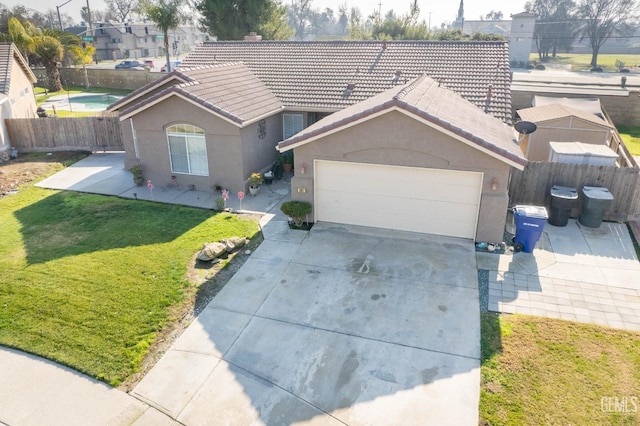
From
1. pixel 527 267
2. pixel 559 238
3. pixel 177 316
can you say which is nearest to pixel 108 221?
pixel 177 316

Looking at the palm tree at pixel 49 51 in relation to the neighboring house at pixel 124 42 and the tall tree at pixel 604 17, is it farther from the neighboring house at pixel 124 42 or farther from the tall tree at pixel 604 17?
the tall tree at pixel 604 17

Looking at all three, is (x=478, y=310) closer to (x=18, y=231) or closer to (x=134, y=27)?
(x=18, y=231)

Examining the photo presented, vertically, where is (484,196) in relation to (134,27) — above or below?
below

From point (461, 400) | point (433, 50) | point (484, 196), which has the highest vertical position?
point (433, 50)

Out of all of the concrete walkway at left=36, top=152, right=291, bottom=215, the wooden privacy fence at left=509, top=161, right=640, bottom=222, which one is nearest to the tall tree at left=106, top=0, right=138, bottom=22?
the concrete walkway at left=36, top=152, right=291, bottom=215

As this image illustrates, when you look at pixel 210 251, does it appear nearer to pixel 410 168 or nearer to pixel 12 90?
pixel 410 168

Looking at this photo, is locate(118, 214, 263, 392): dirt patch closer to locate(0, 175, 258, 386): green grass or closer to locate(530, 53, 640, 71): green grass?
locate(0, 175, 258, 386): green grass
